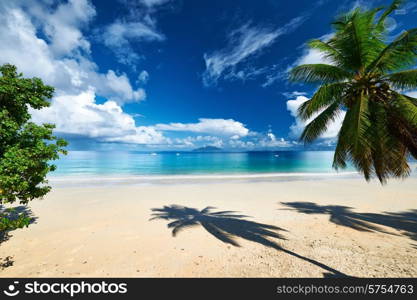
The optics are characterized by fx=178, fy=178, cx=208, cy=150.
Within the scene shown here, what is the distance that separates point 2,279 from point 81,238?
237cm

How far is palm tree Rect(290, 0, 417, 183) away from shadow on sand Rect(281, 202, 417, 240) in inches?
106

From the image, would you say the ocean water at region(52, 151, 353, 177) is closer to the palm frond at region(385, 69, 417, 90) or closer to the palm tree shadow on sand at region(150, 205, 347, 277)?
the palm tree shadow on sand at region(150, 205, 347, 277)

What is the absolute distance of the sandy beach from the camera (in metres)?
4.88

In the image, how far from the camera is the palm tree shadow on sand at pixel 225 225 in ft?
20.6

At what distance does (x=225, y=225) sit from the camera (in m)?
7.96

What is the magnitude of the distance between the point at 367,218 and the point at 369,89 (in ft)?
21.9

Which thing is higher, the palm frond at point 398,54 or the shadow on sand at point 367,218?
the palm frond at point 398,54

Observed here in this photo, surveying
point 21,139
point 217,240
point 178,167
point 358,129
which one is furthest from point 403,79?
point 178,167

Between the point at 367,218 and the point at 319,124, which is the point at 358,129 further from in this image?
the point at 367,218

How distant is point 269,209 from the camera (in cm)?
1038

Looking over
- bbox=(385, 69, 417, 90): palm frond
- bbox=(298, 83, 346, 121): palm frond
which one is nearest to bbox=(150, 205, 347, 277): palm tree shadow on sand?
bbox=(298, 83, 346, 121): palm frond

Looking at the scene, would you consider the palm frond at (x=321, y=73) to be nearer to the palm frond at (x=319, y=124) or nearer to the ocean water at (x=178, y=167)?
the palm frond at (x=319, y=124)

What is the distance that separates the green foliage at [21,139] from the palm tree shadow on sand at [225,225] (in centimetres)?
490

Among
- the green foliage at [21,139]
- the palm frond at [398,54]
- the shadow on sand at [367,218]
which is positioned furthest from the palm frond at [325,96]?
the green foliage at [21,139]
